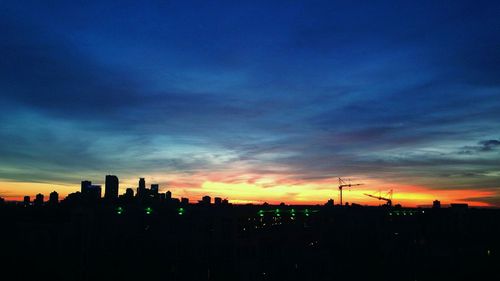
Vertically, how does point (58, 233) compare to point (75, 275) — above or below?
above

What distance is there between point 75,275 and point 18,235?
1677cm

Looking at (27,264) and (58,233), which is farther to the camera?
(58,233)

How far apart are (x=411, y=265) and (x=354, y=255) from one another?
33.5ft

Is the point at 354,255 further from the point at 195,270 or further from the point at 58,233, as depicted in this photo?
the point at 58,233

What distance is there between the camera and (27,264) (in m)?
54.1

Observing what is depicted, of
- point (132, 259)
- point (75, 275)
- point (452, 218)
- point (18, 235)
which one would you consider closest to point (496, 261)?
point (452, 218)

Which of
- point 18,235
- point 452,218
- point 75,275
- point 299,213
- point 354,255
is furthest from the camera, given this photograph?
point 452,218

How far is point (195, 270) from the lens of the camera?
195ft

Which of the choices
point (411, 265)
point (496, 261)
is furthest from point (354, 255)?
point (496, 261)

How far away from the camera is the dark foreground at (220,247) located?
186 ft

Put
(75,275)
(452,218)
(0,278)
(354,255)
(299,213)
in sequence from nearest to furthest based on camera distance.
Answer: (0,278)
(75,275)
(354,255)
(299,213)
(452,218)

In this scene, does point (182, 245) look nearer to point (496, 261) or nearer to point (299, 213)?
point (299, 213)

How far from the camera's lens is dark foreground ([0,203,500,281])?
56.5 m

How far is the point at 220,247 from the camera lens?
219 feet
